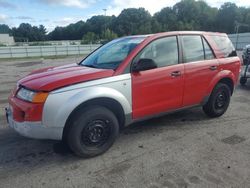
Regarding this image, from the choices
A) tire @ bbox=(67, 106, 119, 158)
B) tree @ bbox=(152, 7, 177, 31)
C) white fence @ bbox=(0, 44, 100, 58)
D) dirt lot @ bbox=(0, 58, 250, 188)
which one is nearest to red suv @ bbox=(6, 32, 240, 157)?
tire @ bbox=(67, 106, 119, 158)

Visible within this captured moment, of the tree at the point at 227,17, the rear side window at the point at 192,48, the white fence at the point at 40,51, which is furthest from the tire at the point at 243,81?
the tree at the point at 227,17

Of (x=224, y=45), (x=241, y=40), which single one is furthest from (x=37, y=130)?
(x=241, y=40)

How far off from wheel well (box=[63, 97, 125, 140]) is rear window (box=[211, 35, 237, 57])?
252 cm

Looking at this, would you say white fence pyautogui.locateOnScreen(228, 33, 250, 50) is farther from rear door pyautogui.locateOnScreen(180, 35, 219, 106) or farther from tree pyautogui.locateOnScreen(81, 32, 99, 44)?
rear door pyautogui.locateOnScreen(180, 35, 219, 106)

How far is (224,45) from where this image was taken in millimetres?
5156

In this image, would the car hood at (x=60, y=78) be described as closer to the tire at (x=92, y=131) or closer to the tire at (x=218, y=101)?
the tire at (x=92, y=131)

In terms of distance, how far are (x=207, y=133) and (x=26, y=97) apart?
2947 millimetres

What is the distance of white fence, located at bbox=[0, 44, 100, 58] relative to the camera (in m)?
31.8

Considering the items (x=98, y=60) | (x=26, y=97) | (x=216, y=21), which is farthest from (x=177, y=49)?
(x=216, y=21)

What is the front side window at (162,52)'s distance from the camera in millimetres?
3959

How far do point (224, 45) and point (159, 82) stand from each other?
206 centimetres

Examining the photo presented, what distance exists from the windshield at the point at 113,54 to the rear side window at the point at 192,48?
839 mm

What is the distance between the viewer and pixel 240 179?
300 cm

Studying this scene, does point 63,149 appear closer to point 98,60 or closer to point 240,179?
point 98,60
